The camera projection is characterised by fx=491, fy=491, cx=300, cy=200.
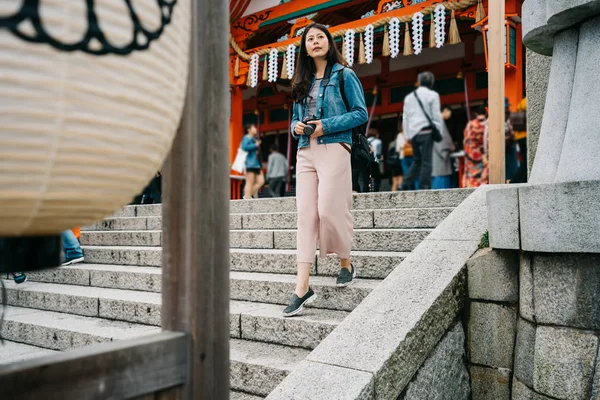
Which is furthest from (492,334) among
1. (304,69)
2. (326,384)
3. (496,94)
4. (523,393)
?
(496,94)

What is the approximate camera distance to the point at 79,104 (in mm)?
585

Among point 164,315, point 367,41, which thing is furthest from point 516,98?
point 164,315

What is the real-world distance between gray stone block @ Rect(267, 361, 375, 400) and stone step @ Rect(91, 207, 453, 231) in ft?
8.65

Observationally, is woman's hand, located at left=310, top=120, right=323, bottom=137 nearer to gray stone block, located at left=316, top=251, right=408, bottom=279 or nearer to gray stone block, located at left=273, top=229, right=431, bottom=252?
gray stone block, located at left=316, top=251, right=408, bottom=279

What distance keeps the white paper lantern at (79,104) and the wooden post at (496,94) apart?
16.0 ft

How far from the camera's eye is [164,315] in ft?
2.98

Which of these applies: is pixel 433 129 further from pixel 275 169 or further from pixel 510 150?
pixel 275 169

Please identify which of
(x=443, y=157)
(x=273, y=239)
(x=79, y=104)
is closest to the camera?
(x=79, y=104)

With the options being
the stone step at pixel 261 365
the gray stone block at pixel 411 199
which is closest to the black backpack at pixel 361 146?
the gray stone block at pixel 411 199

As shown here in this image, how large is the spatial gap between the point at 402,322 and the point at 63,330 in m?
3.10

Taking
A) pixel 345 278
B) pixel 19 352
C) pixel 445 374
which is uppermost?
pixel 345 278

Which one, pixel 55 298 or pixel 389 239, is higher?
pixel 389 239

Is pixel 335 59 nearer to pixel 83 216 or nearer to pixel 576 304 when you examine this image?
pixel 576 304

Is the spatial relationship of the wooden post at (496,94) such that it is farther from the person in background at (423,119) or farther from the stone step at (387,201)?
the person in background at (423,119)
